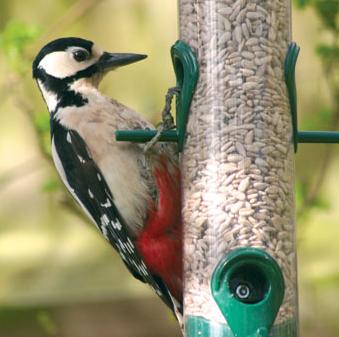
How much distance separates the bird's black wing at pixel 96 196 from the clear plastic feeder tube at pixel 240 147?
0.63 meters

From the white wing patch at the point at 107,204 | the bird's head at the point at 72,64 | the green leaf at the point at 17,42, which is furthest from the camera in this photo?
the green leaf at the point at 17,42

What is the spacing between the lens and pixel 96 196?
21.8 ft

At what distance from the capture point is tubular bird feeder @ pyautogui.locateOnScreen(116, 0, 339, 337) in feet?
19.0

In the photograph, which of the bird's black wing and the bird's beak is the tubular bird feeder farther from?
the bird's beak

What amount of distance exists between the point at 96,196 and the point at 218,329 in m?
1.10

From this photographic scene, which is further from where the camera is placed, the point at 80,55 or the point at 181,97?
the point at 80,55

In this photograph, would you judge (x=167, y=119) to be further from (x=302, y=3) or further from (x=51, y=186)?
(x=51, y=186)

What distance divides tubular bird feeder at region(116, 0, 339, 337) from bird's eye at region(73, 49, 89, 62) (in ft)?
2.88

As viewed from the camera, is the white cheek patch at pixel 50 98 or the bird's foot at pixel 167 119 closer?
the bird's foot at pixel 167 119

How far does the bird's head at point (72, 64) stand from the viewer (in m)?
6.75

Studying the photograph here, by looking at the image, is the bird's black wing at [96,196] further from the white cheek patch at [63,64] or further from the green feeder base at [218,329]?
the green feeder base at [218,329]

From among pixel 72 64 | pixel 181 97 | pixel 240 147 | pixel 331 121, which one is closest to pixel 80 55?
pixel 72 64

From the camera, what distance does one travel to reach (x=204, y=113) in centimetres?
593

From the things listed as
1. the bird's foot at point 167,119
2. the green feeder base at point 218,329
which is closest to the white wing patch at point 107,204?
the bird's foot at point 167,119
